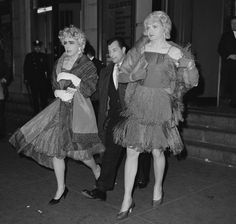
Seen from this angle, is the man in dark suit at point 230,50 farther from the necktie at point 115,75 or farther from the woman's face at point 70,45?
the woman's face at point 70,45

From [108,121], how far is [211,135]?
249 cm

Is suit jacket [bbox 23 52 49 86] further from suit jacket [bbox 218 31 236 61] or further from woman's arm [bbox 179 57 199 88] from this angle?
woman's arm [bbox 179 57 199 88]

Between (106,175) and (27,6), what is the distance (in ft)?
28.9

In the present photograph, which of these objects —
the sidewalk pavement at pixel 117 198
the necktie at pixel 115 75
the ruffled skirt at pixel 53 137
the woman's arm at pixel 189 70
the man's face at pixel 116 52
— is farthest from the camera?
the necktie at pixel 115 75

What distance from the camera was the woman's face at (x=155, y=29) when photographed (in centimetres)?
329

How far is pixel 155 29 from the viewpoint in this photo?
3.29m

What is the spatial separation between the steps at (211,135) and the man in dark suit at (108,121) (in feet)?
6.81

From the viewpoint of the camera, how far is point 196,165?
211 inches

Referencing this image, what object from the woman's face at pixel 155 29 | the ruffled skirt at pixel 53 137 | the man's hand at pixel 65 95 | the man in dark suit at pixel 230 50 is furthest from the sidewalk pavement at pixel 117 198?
the man in dark suit at pixel 230 50

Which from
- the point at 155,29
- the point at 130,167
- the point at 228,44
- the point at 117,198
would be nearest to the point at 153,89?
the point at 155,29

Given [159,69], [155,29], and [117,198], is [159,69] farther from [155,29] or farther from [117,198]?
[117,198]

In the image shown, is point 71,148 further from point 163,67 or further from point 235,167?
point 235,167

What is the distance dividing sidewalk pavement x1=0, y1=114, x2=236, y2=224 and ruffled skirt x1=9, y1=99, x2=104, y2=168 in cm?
57

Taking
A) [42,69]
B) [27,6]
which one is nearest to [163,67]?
[42,69]
